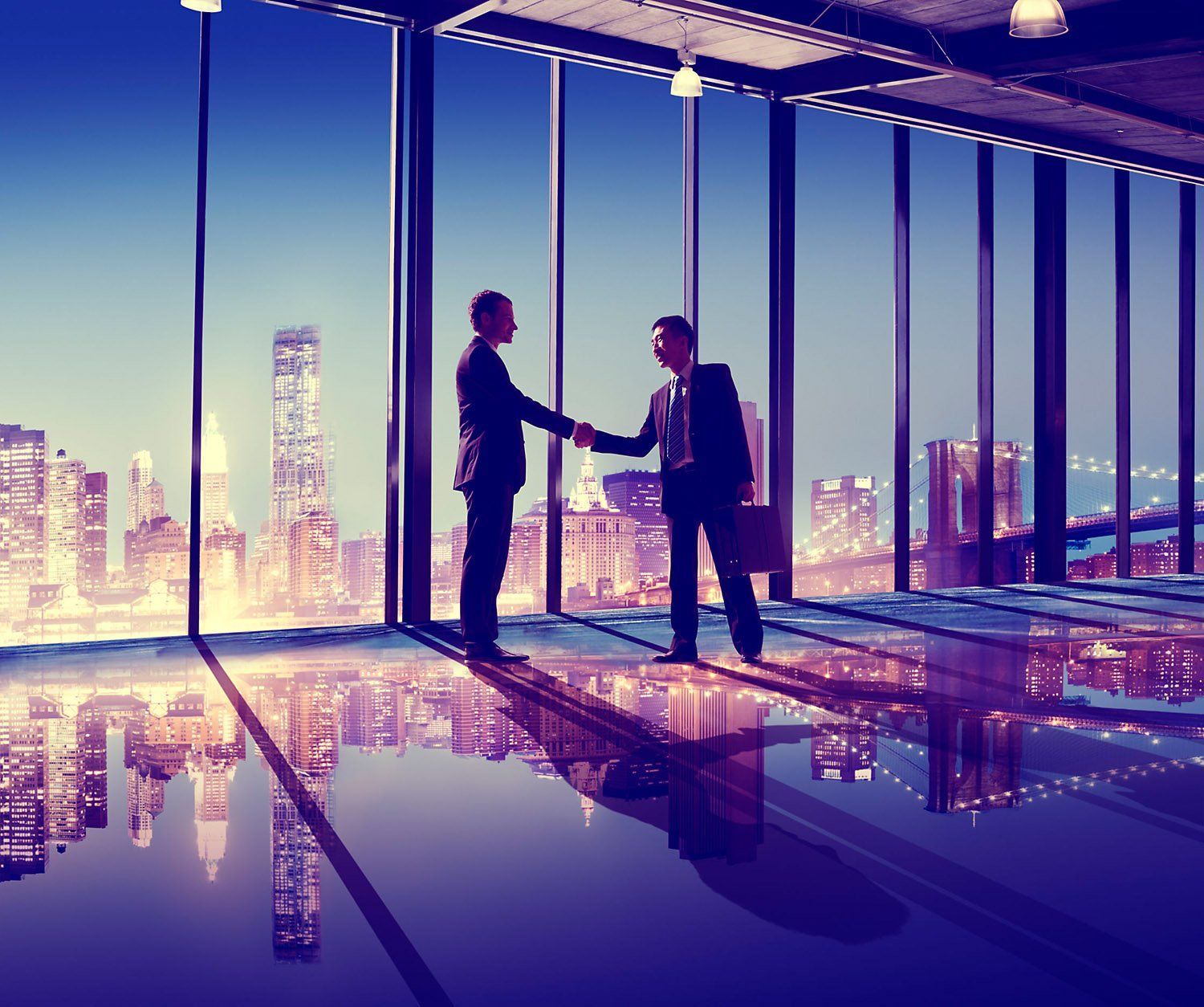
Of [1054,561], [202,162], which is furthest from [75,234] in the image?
[1054,561]

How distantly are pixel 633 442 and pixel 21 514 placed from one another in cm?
298

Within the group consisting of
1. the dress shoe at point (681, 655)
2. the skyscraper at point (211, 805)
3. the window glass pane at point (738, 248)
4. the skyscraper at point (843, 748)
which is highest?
the window glass pane at point (738, 248)

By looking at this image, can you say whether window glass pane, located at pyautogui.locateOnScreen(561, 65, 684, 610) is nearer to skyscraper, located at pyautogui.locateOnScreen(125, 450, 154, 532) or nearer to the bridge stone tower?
skyscraper, located at pyautogui.locateOnScreen(125, 450, 154, 532)

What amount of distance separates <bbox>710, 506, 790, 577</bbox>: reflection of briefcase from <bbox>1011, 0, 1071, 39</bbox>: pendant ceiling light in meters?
2.82

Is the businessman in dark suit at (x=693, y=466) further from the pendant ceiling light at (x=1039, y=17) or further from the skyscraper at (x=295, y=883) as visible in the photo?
the skyscraper at (x=295, y=883)

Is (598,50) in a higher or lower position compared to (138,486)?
higher

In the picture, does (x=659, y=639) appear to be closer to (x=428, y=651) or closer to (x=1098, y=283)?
(x=428, y=651)

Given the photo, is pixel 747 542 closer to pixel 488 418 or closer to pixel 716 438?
pixel 716 438

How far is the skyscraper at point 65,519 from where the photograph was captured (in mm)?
5809

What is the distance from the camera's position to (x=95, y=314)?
241 inches

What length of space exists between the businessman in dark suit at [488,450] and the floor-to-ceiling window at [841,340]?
11.8 feet

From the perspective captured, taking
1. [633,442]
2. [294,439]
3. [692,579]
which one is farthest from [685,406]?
[294,439]

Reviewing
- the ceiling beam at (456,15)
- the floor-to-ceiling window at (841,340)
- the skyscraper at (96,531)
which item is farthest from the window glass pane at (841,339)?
the skyscraper at (96,531)

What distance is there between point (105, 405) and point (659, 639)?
3148 millimetres
